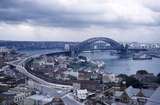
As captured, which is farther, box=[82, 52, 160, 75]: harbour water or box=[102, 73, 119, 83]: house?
box=[82, 52, 160, 75]: harbour water

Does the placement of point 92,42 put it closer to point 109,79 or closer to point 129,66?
point 129,66

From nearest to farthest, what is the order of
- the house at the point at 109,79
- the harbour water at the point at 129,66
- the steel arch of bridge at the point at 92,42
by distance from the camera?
1. the house at the point at 109,79
2. the harbour water at the point at 129,66
3. the steel arch of bridge at the point at 92,42

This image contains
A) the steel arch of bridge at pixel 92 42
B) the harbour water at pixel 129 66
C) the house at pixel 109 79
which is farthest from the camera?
the steel arch of bridge at pixel 92 42

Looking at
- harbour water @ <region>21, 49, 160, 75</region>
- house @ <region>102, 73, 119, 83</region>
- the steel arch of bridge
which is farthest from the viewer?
the steel arch of bridge

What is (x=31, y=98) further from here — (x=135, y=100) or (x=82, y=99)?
(x=135, y=100)

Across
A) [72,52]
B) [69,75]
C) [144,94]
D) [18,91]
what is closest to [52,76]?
[69,75]

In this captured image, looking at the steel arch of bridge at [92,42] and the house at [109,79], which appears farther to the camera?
the steel arch of bridge at [92,42]

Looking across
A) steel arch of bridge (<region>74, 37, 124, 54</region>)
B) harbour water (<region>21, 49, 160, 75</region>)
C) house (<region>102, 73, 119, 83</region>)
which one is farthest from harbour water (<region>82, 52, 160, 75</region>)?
steel arch of bridge (<region>74, 37, 124, 54</region>)

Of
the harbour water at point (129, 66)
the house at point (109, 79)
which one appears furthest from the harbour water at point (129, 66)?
the house at point (109, 79)

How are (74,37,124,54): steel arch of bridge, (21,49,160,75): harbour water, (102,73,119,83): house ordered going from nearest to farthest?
(102,73,119,83): house < (21,49,160,75): harbour water < (74,37,124,54): steel arch of bridge

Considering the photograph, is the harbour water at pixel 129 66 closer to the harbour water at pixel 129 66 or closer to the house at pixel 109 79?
the harbour water at pixel 129 66

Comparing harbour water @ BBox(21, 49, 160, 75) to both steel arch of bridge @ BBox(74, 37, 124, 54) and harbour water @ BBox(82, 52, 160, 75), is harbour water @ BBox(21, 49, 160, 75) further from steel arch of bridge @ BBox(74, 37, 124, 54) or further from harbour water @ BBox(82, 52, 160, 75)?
steel arch of bridge @ BBox(74, 37, 124, 54)
